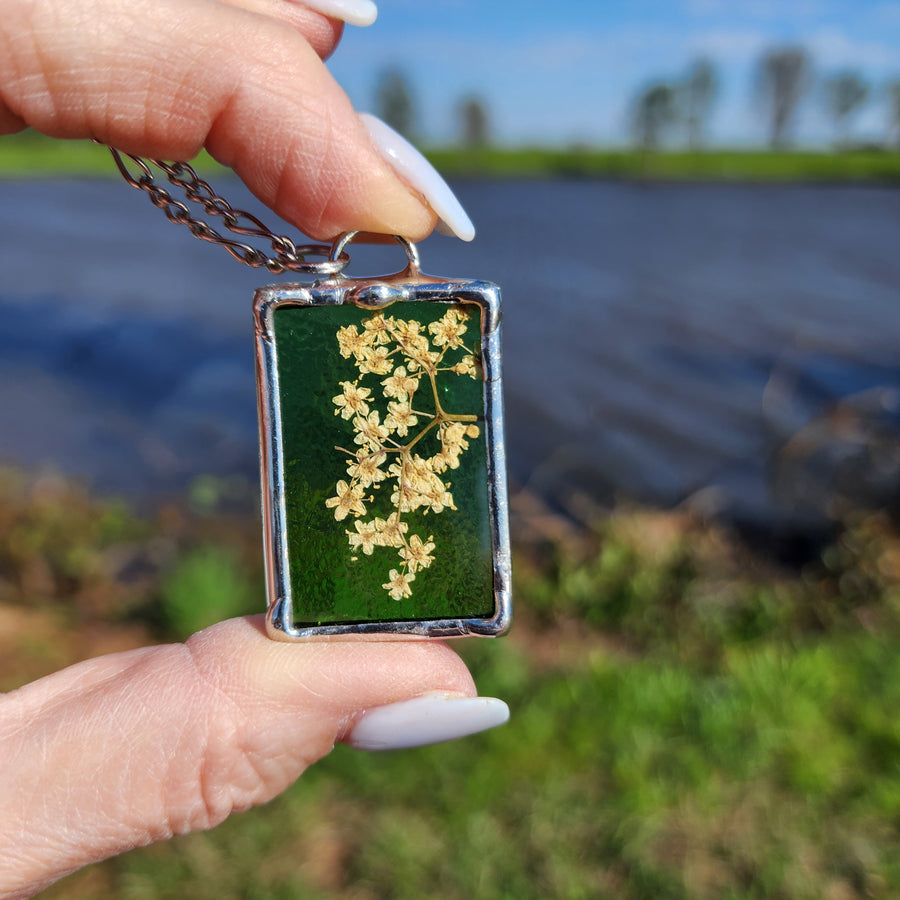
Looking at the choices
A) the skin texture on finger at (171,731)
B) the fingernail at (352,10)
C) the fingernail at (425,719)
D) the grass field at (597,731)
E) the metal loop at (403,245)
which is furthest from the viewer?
the grass field at (597,731)

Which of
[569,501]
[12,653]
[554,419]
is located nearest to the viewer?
[12,653]

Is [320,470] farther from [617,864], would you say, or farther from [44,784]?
[617,864]

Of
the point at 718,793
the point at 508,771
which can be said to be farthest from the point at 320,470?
the point at 718,793

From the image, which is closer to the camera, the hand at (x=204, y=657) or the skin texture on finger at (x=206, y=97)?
the hand at (x=204, y=657)

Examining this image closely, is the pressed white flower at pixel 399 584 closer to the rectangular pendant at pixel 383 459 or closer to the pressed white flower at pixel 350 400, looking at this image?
the rectangular pendant at pixel 383 459

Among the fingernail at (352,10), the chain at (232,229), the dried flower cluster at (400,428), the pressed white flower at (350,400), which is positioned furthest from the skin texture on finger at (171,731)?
the fingernail at (352,10)

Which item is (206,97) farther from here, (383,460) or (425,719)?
(425,719)

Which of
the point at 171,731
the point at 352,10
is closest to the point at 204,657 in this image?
the point at 171,731
